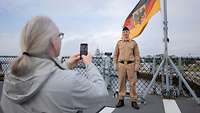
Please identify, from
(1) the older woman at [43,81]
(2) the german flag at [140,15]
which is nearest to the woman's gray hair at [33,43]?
(1) the older woman at [43,81]

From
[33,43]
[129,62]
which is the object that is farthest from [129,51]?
[33,43]

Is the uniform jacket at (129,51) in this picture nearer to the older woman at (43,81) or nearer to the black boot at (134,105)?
the black boot at (134,105)

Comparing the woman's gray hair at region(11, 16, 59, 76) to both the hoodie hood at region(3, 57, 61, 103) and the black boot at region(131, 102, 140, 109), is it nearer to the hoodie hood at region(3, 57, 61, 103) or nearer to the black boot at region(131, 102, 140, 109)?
the hoodie hood at region(3, 57, 61, 103)

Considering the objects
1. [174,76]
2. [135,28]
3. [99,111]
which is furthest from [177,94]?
[99,111]

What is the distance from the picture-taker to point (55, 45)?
1494mm

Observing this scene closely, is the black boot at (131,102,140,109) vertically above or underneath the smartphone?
underneath

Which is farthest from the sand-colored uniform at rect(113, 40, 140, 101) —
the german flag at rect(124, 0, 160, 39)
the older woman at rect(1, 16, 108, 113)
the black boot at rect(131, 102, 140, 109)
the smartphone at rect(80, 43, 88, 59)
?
the older woman at rect(1, 16, 108, 113)

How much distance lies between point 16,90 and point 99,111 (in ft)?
18.2

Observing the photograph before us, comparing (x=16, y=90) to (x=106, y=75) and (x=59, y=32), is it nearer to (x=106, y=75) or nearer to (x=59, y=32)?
(x=59, y=32)

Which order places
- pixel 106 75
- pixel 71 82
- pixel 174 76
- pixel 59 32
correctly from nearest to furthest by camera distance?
pixel 71 82
pixel 59 32
pixel 174 76
pixel 106 75

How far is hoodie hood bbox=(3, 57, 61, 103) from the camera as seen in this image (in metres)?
1.42

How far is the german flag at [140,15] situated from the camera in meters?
8.11

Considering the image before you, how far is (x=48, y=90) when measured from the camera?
1.43 m

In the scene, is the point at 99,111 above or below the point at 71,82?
below
